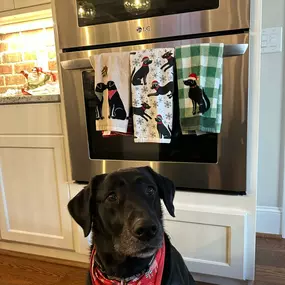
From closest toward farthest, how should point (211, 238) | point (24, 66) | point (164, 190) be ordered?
point (164, 190)
point (211, 238)
point (24, 66)

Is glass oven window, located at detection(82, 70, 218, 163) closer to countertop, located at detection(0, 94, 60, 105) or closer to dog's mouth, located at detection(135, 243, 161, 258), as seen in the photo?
countertop, located at detection(0, 94, 60, 105)

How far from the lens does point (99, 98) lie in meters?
1.35

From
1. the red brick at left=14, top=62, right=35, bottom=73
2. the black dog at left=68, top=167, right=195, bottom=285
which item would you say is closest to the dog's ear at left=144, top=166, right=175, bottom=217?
the black dog at left=68, top=167, right=195, bottom=285

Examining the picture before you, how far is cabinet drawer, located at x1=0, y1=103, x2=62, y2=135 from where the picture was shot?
5.27 ft

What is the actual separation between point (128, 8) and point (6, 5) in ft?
2.78

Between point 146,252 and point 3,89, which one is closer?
point 146,252

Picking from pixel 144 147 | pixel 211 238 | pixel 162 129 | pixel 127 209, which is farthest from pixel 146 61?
pixel 211 238

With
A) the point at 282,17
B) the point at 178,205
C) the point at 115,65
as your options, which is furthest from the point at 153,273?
the point at 282,17

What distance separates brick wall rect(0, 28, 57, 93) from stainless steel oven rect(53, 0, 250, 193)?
2.94ft

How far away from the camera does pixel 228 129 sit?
4.17ft

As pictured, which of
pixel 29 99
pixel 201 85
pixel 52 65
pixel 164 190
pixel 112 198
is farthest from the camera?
pixel 52 65

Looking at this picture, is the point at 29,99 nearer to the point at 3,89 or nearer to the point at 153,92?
the point at 153,92

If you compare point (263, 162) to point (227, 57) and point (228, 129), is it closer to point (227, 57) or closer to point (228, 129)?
point (228, 129)

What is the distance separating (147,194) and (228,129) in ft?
1.64
